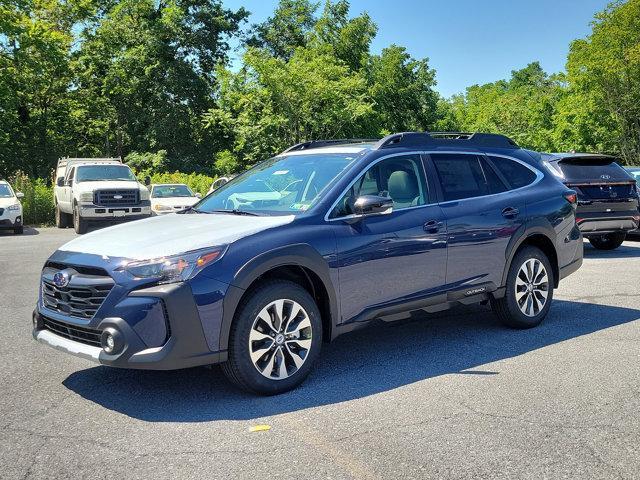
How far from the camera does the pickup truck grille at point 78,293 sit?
4.37m

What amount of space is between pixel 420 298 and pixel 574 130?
4835cm

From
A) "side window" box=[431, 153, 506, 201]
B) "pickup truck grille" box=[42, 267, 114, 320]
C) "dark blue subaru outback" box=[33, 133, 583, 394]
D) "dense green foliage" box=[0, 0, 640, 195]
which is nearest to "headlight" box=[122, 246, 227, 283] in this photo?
"dark blue subaru outback" box=[33, 133, 583, 394]

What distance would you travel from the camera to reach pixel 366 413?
14.0ft

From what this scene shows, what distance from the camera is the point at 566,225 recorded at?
6.93m

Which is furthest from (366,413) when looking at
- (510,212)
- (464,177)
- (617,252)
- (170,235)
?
(617,252)

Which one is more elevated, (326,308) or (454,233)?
(454,233)

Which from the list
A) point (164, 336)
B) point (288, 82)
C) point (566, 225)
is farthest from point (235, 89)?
point (164, 336)

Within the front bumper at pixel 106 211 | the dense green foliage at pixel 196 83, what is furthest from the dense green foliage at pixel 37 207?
the dense green foliage at pixel 196 83

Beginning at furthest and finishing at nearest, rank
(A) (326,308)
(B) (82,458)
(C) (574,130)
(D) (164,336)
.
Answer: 1. (C) (574,130)
2. (A) (326,308)
3. (D) (164,336)
4. (B) (82,458)

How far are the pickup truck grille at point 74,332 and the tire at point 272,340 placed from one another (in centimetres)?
86

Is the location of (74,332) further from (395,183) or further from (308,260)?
(395,183)

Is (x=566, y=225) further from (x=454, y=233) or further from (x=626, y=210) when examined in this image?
(x=626, y=210)

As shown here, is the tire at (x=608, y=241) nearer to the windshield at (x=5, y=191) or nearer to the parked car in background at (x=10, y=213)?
the parked car in background at (x=10, y=213)

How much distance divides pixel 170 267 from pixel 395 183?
215 centimetres
